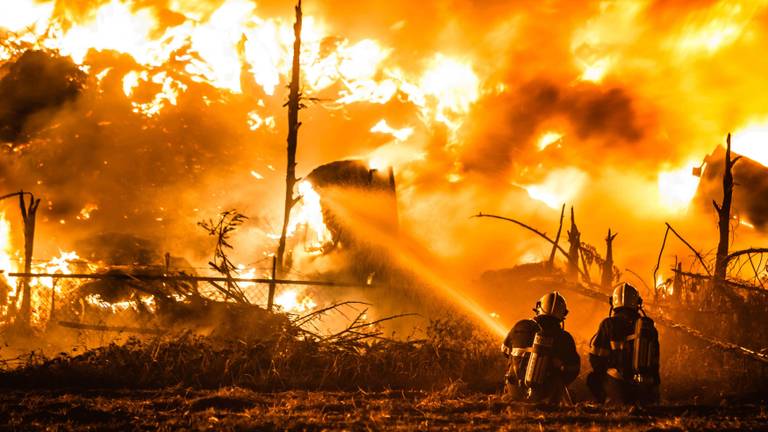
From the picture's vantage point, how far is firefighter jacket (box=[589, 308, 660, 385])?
7887mm

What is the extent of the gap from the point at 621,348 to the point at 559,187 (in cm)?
2245

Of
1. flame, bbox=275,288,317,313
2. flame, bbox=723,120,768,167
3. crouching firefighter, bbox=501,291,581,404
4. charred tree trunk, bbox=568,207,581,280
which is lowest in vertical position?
crouching firefighter, bbox=501,291,581,404

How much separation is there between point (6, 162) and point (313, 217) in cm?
1514

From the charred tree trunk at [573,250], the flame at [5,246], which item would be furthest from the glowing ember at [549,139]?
the flame at [5,246]

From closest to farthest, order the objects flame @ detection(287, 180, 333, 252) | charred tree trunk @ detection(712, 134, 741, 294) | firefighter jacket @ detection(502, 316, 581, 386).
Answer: firefighter jacket @ detection(502, 316, 581, 386) < charred tree trunk @ detection(712, 134, 741, 294) < flame @ detection(287, 180, 333, 252)

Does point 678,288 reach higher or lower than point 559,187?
lower

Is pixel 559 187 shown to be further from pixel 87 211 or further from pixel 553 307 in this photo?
pixel 553 307

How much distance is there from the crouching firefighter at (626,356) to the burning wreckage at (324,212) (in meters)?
1.60

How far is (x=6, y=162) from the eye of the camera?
24469 millimetres

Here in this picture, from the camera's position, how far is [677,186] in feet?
90.9

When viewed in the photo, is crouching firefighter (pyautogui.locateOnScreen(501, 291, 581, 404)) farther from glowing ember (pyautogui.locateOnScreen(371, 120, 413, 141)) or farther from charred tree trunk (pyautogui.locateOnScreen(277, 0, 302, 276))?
glowing ember (pyautogui.locateOnScreen(371, 120, 413, 141))

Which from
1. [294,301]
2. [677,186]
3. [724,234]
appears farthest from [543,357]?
[677,186]

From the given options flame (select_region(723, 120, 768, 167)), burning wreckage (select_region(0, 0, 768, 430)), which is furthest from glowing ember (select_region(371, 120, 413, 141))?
flame (select_region(723, 120, 768, 167))

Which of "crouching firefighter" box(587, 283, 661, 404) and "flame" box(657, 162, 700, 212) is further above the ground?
"flame" box(657, 162, 700, 212)
